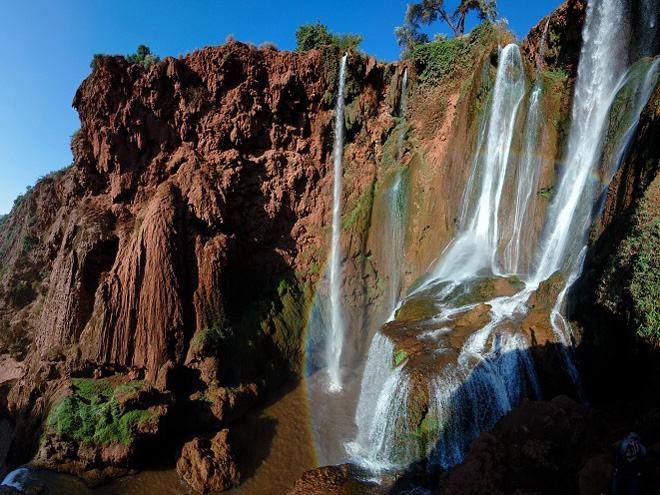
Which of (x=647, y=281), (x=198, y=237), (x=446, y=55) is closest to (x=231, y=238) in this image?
(x=198, y=237)

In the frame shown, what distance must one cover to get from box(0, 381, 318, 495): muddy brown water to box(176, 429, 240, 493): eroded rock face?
0.23m

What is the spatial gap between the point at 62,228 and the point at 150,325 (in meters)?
7.80

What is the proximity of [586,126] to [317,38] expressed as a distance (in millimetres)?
12951

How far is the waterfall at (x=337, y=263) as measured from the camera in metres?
17.2

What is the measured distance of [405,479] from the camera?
30.4 feet

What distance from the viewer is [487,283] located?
1338 centimetres

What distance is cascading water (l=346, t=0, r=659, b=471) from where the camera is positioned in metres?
9.32

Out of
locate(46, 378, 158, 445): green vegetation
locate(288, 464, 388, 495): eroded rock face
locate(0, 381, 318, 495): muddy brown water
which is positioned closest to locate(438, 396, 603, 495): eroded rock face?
locate(288, 464, 388, 495): eroded rock face

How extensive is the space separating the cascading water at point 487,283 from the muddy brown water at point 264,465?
185 cm

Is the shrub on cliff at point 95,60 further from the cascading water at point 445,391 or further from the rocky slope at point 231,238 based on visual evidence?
the cascading water at point 445,391

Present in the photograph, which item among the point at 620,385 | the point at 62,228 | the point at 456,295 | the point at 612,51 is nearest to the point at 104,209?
the point at 62,228

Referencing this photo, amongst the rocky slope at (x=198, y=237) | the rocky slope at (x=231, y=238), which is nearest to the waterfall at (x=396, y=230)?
the rocky slope at (x=231, y=238)

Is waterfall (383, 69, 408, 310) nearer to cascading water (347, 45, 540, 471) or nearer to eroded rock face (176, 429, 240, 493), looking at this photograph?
cascading water (347, 45, 540, 471)

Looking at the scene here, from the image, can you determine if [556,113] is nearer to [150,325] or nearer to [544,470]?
[544,470]
